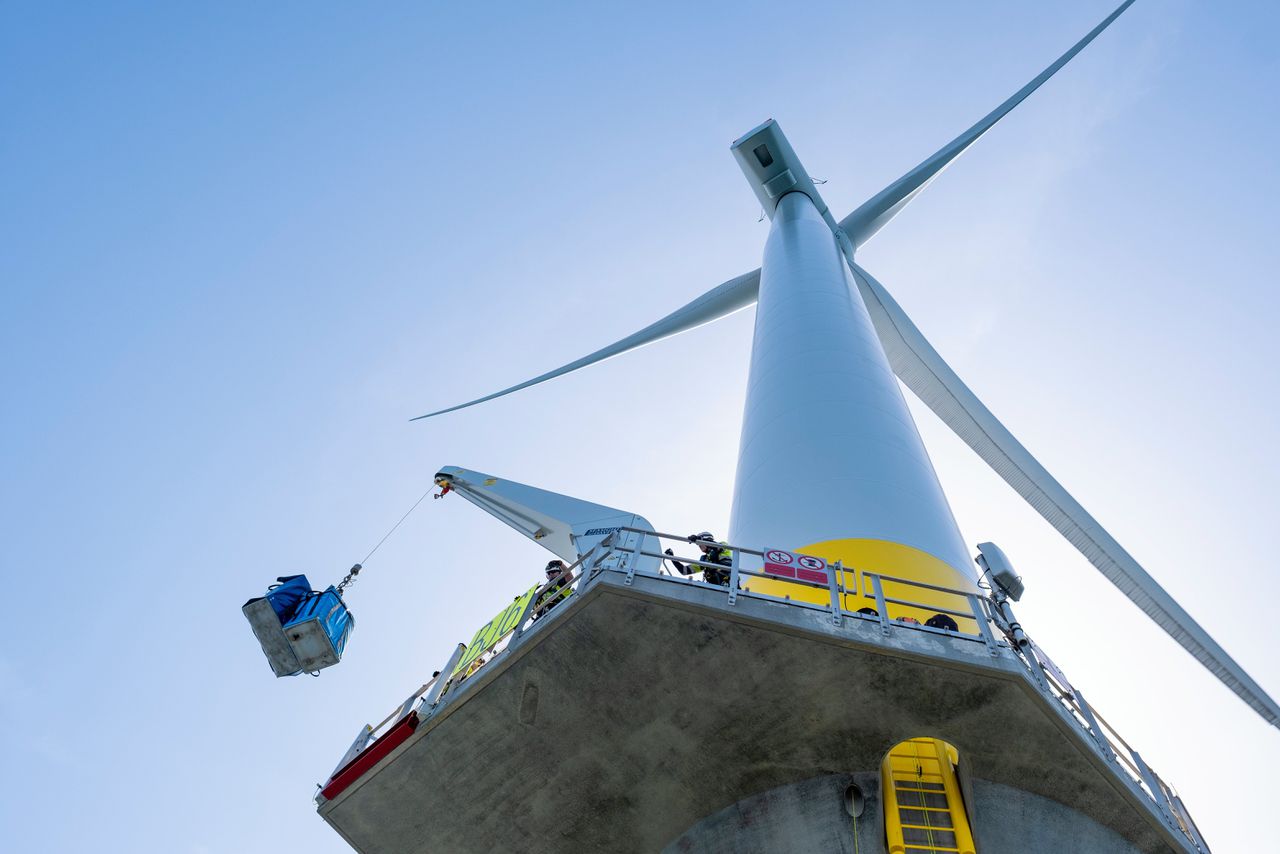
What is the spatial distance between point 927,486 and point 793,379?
4222 millimetres

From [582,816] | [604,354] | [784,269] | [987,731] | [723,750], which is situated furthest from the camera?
[604,354]

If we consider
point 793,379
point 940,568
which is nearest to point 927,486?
point 940,568

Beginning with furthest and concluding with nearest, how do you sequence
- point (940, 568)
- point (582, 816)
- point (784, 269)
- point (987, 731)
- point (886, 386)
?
point (784, 269) < point (886, 386) < point (940, 568) < point (582, 816) < point (987, 731)

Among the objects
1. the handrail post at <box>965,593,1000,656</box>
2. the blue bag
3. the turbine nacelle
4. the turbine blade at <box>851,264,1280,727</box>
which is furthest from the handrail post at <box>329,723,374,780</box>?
the turbine nacelle

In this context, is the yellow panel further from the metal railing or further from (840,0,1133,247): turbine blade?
(840,0,1133,247): turbine blade

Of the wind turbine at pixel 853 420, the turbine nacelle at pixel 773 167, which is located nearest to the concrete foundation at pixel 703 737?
the wind turbine at pixel 853 420

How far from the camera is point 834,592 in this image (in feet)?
38.8

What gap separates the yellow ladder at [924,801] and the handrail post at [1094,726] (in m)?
1.70

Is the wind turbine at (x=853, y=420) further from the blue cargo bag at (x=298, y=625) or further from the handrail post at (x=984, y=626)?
the blue cargo bag at (x=298, y=625)

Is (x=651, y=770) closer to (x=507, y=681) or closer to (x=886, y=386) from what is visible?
(x=507, y=681)

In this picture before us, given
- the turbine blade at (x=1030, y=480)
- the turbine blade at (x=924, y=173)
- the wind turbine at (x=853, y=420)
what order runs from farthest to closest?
1. the turbine blade at (x=924, y=173)
2. the turbine blade at (x=1030, y=480)
3. the wind turbine at (x=853, y=420)

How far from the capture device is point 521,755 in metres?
13.0

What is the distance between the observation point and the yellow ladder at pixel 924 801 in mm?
11016

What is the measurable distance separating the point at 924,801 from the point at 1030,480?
48.7 feet
